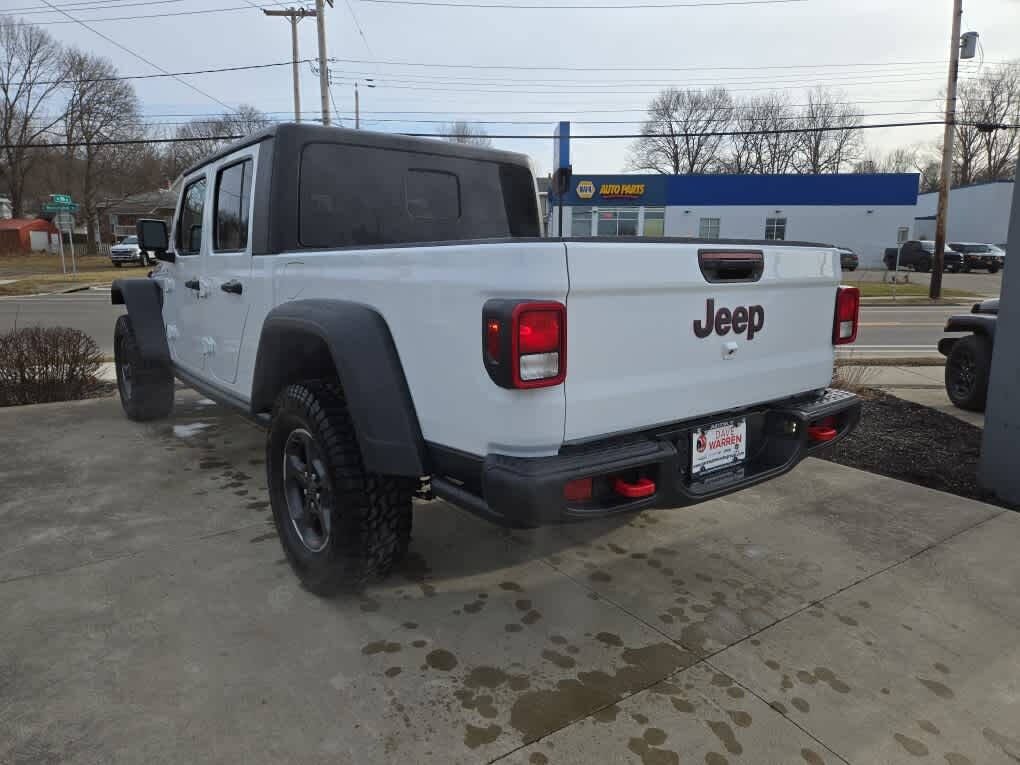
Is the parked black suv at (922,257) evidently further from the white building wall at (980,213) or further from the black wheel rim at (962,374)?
the black wheel rim at (962,374)

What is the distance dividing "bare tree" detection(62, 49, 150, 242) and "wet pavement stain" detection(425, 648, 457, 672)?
176 feet

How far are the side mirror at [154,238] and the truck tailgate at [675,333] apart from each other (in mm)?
3783

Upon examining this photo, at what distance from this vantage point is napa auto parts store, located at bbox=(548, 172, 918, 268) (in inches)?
1597

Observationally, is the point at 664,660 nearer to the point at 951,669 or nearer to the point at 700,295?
the point at 951,669

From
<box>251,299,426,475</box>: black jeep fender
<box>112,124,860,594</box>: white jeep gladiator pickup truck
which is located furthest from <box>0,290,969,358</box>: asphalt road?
<box>251,299,426,475</box>: black jeep fender

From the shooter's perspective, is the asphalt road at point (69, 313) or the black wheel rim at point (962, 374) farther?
the asphalt road at point (69, 313)

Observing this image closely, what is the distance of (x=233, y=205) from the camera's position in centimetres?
379

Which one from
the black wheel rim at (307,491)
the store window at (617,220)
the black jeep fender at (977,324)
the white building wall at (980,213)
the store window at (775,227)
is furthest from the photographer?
the white building wall at (980,213)

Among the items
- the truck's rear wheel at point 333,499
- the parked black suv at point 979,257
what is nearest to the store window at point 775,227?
the parked black suv at point 979,257

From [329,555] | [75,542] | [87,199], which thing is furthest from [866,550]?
[87,199]

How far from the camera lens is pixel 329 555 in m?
2.78

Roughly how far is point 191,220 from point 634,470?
3.75m

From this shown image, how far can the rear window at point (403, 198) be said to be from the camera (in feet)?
11.2

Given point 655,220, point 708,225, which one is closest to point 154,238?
point 655,220
